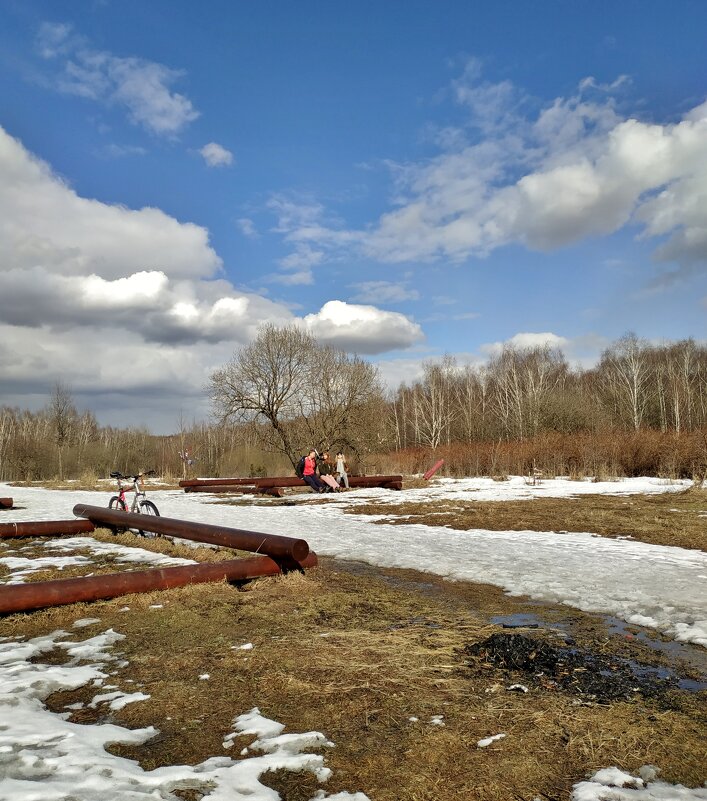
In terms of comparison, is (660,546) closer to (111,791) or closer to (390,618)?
(390,618)

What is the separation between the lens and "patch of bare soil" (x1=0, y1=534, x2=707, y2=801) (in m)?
2.57

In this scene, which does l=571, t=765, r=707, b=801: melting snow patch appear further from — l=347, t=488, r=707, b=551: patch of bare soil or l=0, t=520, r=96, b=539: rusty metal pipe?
l=0, t=520, r=96, b=539: rusty metal pipe

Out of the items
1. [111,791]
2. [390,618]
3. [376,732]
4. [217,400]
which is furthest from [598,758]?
[217,400]

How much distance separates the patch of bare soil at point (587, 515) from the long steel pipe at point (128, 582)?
18.7 ft

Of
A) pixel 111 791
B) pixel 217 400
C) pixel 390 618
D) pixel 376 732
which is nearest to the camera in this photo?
pixel 111 791

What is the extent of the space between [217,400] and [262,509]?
2085cm

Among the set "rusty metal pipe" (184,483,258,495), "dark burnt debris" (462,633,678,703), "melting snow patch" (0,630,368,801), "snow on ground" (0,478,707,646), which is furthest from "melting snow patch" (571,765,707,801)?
"rusty metal pipe" (184,483,258,495)

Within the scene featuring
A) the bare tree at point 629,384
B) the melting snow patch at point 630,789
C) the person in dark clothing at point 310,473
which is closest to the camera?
the melting snow patch at point 630,789


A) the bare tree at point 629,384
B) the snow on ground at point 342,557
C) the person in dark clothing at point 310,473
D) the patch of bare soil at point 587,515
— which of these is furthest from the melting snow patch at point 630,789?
the bare tree at point 629,384

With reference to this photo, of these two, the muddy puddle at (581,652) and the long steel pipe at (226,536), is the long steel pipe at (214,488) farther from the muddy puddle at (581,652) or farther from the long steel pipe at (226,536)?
the muddy puddle at (581,652)

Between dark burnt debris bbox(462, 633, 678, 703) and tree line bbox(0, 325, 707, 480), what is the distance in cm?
2102

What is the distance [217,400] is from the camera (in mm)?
35375

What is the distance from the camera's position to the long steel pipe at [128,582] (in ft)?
17.3

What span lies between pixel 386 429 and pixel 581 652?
31.6 metres
